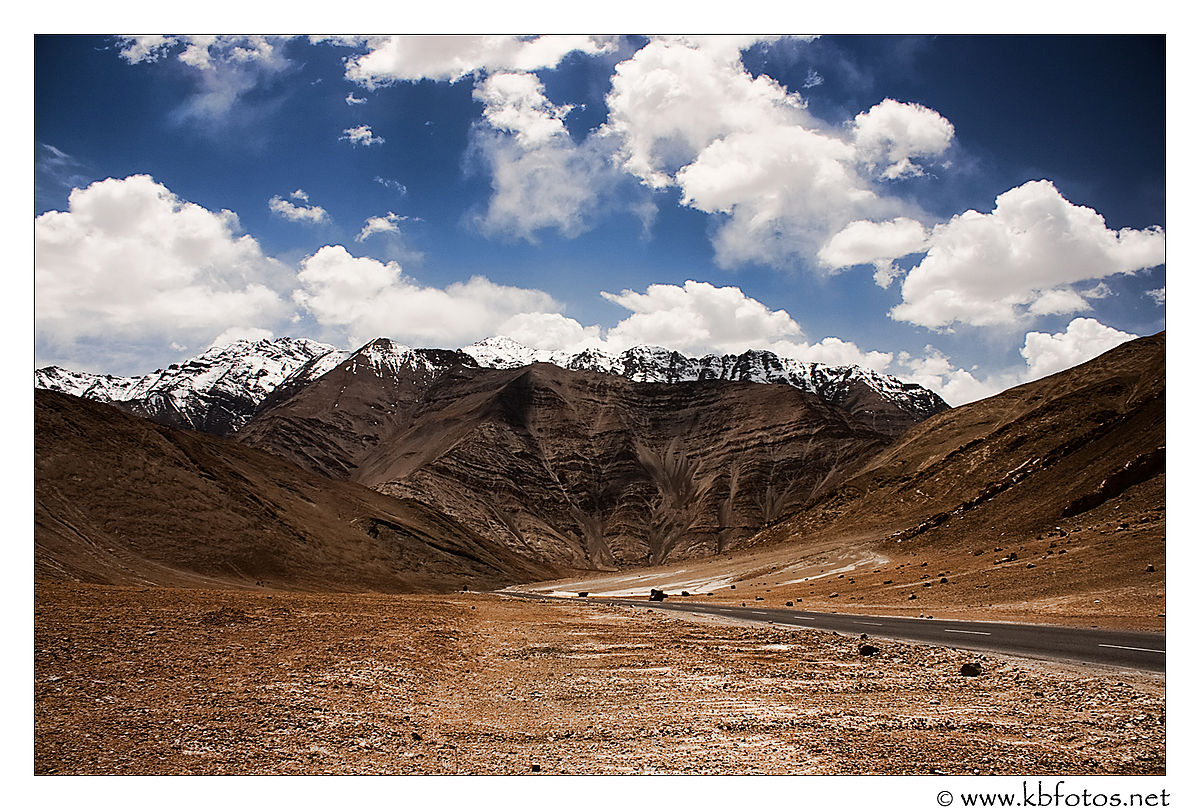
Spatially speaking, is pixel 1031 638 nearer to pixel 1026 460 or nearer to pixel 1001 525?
pixel 1001 525

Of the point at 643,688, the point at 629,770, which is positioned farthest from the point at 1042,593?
the point at 629,770

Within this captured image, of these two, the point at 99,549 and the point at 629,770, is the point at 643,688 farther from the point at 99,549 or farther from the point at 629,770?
the point at 99,549

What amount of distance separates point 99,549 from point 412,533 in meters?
52.2

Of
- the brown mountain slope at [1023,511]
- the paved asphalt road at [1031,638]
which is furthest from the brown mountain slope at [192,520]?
the brown mountain slope at [1023,511]

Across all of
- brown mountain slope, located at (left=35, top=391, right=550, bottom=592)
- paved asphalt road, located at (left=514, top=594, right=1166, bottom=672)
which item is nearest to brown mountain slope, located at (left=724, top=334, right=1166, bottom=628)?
paved asphalt road, located at (left=514, top=594, right=1166, bottom=672)

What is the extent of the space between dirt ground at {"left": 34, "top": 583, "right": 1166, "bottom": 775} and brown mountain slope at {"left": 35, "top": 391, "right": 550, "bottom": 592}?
39.9 m

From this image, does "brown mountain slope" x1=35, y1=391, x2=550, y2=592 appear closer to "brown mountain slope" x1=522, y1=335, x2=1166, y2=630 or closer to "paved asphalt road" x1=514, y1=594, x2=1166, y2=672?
"brown mountain slope" x1=522, y1=335, x2=1166, y2=630

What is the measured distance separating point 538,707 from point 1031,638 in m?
14.3

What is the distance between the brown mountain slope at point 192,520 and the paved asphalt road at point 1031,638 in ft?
149

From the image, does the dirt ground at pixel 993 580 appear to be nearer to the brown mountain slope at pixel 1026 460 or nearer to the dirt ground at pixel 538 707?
the brown mountain slope at pixel 1026 460

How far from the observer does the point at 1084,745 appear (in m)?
8.11

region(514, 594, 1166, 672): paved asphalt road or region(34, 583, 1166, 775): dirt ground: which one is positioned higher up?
region(34, 583, 1166, 775): dirt ground

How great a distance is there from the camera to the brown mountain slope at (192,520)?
60.5 meters

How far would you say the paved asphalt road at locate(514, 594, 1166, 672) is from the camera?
14.6 m
